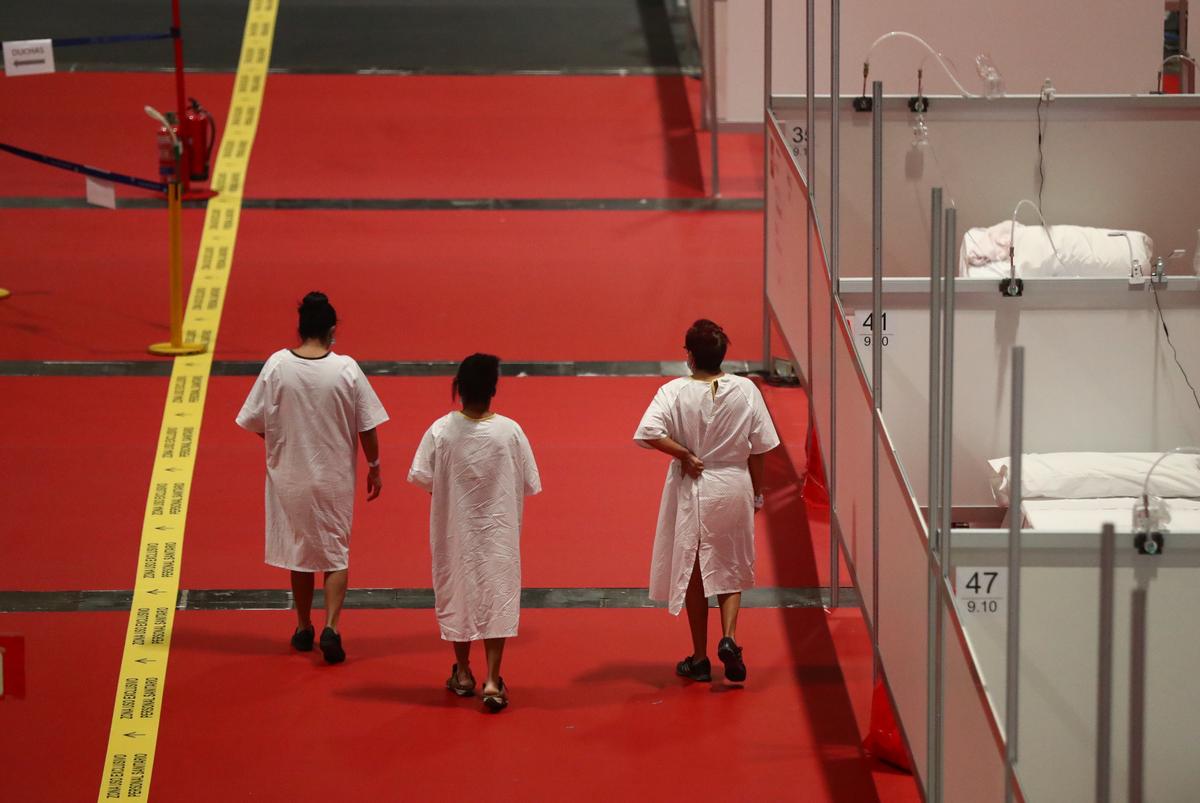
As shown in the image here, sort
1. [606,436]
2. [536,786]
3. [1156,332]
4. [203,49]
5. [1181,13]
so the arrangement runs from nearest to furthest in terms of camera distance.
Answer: [536,786]
[1156,332]
[606,436]
[1181,13]
[203,49]

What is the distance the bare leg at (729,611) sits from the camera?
646 centimetres

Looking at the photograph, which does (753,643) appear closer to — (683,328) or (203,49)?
(683,328)

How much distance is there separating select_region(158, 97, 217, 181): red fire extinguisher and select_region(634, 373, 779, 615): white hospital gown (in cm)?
558

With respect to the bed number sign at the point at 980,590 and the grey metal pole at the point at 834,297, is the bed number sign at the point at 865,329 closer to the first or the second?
the grey metal pole at the point at 834,297

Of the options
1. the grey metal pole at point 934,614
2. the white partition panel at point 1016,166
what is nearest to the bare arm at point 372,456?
the grey metal pole at point 934,614

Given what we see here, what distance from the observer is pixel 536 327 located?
9.77m

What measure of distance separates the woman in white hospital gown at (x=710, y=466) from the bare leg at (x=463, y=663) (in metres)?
0.80

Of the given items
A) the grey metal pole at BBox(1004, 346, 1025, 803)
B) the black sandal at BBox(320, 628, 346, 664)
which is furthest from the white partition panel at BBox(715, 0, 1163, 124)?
the grey metal pole at BBox(1004, 346, 1025, 803)

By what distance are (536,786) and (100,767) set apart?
153 centimetres

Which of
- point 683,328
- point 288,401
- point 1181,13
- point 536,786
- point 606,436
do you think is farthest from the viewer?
point 1181,13

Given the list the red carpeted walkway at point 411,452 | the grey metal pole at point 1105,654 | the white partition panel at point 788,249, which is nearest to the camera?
the grey metal pole at point 1105,654

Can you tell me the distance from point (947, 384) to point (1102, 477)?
2852 mm

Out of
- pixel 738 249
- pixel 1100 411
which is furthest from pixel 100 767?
pixel 738 249

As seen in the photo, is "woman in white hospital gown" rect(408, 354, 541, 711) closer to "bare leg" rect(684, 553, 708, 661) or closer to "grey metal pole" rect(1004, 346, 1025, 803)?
"bare leg" rect(684, 553, 708, 661)
